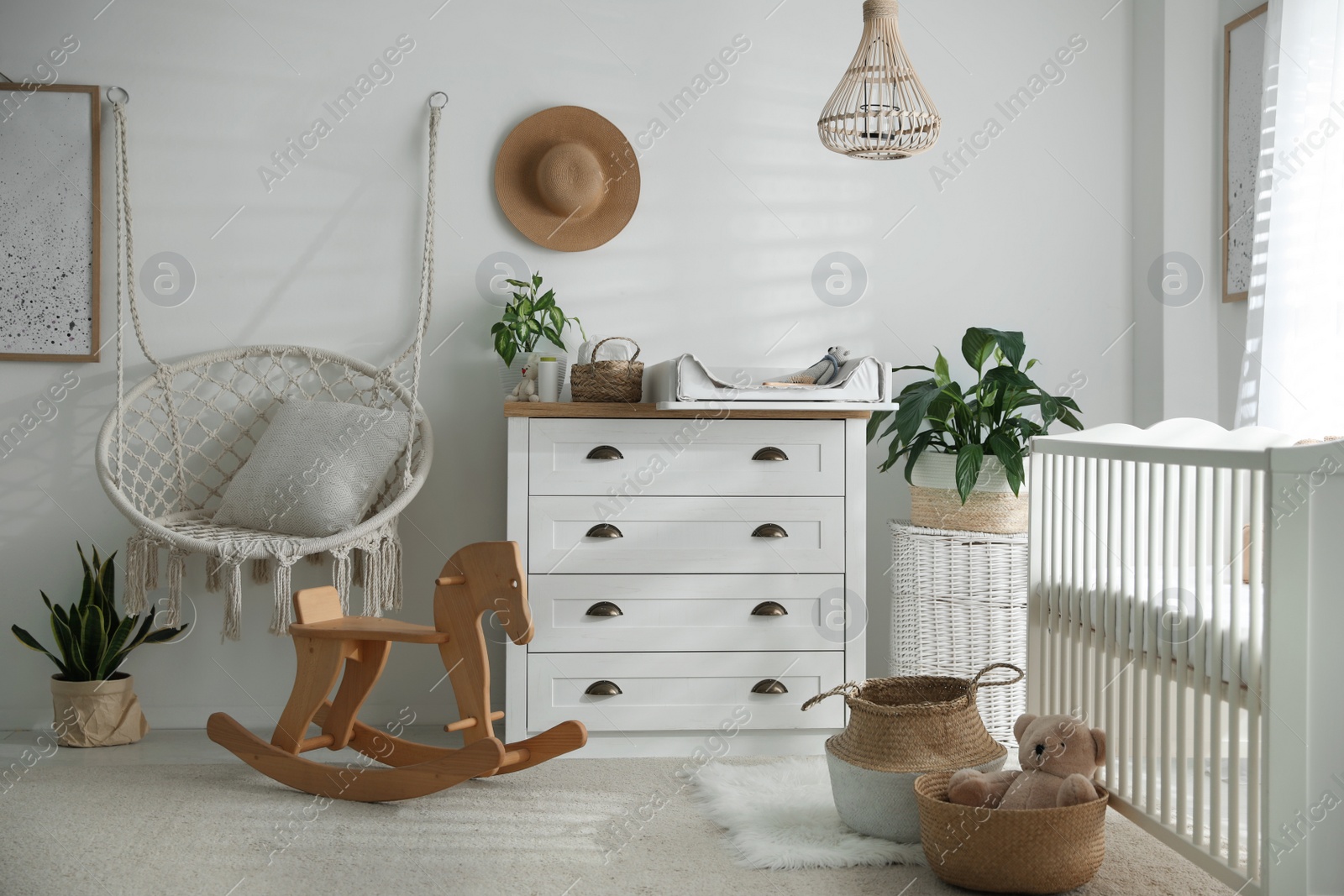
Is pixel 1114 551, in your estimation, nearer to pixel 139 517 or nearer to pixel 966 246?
pixel 966 246

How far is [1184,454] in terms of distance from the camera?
68.7 inches

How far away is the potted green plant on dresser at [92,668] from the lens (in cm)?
268

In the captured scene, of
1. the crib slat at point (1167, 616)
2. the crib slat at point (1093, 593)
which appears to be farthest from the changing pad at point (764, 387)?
the crib slat at point (1167, 616)

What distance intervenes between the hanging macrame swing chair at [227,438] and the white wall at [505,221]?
0.09 metres

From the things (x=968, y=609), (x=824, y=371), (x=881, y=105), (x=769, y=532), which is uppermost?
(x=881, y=105)

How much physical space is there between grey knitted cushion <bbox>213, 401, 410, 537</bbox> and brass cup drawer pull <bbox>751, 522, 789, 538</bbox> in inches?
38.6

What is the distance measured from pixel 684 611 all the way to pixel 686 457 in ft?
1.32

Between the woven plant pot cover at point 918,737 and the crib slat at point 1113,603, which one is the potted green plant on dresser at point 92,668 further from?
the crib slat at point 1113,603

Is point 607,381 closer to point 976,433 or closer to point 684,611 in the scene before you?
point 684,611

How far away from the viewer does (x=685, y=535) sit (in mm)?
2633

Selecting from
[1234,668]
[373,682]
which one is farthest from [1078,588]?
[373,682]

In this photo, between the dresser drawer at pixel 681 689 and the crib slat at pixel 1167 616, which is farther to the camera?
the dresser drawer at pixel 681 689

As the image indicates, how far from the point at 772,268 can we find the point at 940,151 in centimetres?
66

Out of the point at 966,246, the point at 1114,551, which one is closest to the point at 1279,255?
the point at 966,246
